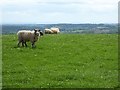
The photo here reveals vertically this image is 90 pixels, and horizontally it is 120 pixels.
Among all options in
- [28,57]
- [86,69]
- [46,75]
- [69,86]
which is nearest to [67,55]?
[28,57]

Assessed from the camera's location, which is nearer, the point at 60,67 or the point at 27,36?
the point at 60,67

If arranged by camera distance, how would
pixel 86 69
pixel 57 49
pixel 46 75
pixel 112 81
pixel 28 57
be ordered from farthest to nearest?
pixel 57 49 < pixel 28 57 < pixel 86 69 < pixel 46 75 < pixel 112 81

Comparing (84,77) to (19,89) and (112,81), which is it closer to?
(112,81)

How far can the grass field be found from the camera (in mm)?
18156

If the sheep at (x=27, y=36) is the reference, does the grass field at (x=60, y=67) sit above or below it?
below

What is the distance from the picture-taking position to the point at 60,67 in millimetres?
23094

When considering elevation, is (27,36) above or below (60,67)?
above

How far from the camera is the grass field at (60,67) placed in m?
18.2

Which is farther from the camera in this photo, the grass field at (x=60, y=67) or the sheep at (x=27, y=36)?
the sheep at (x=27, y=36)

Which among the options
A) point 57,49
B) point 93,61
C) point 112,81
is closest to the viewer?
point 112,81

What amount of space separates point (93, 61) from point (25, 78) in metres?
8.12

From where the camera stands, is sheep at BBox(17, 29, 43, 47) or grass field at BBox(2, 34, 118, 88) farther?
sheep at BBox(17, 29, 43, 47)

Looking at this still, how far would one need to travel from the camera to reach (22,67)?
22.9 metres

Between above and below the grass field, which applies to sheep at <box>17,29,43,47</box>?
above
